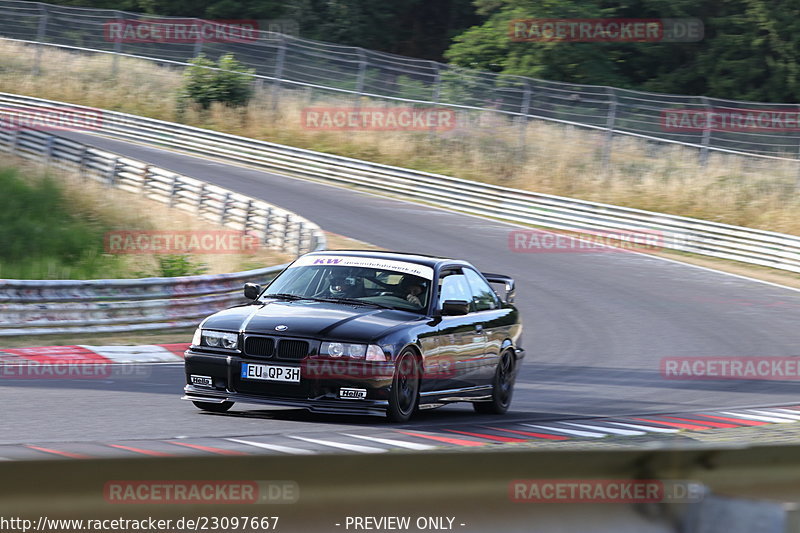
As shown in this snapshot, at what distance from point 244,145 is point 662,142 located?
13.4 meters

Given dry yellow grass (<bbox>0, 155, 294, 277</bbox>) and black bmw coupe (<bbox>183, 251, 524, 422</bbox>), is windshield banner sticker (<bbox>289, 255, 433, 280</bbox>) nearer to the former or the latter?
black bmw coupe (<bbox>183, 251, 524, 422</bbox>)

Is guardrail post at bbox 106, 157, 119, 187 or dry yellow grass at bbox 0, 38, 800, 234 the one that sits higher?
dry yellow grass at bbox 0, 38, 800, 234

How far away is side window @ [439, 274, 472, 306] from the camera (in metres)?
10.2

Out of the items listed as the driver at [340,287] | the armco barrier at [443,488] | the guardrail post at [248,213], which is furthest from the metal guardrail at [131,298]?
the armco barrier at [443,488]

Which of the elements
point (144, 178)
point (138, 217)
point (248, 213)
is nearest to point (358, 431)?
point (248, 213)

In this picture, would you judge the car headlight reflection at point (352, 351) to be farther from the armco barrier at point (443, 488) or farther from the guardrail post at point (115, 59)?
the guardrail post at point (115, 59)

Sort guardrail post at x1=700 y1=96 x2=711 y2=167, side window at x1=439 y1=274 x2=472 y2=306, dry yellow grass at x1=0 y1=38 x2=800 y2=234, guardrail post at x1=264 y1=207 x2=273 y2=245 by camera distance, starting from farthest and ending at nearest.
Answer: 1. dry yellow grass at x1=0 y1=38 x2=800 y2=234
2. guardrail post at x1=700 y1=96 x2=711 y2=167
3. guardrail post at x1=264 y1=207 x2=273 y2=245
4. side window at x1=439 y1=274 x2=472 y2=306

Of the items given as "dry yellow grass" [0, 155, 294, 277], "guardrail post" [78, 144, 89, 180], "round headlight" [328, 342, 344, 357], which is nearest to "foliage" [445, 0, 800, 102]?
"guardrail post" [78, 144, 89, 180]

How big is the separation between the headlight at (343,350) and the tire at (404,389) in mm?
341

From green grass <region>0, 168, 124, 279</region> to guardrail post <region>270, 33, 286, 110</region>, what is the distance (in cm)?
1774

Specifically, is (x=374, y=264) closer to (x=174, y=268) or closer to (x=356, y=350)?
(x=356, y=350)

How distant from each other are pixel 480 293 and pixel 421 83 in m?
26.1

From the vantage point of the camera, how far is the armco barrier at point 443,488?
3.07 m

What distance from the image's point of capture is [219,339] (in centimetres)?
Result: 899
